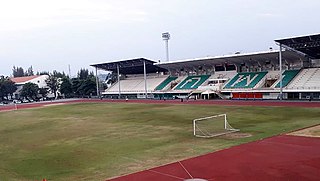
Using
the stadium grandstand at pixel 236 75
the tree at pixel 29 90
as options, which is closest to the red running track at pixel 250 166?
the stadium grandstand at pixel 236 75

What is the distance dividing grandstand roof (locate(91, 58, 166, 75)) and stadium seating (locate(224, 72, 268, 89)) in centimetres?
2150

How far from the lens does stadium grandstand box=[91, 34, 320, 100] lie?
49.9m

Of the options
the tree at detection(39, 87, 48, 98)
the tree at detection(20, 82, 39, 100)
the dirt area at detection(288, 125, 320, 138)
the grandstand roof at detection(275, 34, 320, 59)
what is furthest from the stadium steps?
the tree at detection(39, 87, 48, 98)

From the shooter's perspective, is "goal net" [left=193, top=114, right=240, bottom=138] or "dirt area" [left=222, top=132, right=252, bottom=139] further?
"goal net" [left=193, top=114, right=240, bottom=138]

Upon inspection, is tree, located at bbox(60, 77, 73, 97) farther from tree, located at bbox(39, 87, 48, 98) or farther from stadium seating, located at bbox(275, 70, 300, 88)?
stadium seating, located at bbox(275, 70, 300, 88)

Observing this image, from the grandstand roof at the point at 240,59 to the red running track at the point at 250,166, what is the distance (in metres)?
40.1

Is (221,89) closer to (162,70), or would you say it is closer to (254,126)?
(162,70)

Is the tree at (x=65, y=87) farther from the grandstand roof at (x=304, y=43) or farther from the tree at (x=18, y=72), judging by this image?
the tree at (x=18, y=72)

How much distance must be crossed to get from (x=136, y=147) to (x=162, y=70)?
2498 inches

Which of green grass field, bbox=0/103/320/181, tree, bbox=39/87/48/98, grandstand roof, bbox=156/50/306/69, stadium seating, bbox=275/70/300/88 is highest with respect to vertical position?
grandstand roof, bbox=156/50/306/69

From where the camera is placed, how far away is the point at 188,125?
88.3ft

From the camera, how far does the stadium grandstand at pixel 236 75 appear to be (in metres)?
49.9

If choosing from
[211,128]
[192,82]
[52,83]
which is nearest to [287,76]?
[192,82]

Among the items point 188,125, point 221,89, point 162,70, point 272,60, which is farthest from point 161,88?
point 188,125
